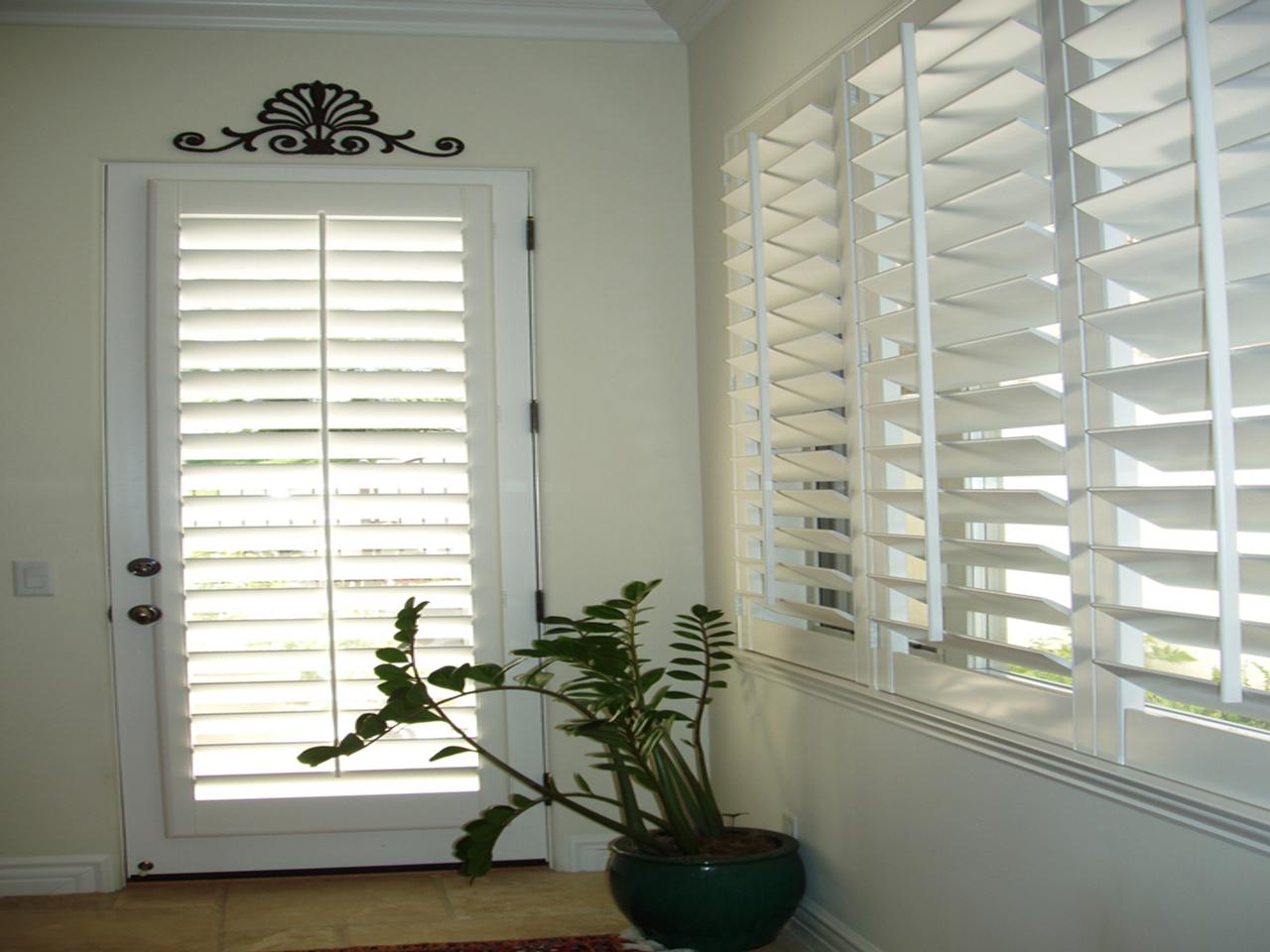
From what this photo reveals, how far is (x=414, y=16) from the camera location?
3.53 meters

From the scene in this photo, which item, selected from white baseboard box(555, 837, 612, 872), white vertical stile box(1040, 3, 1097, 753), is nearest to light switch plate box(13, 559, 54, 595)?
white baseboard box(555, 837, 612, 872)

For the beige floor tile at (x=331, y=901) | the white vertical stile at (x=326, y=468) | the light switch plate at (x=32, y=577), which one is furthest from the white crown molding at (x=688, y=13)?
the beige floor tile at (x=331, y=901)

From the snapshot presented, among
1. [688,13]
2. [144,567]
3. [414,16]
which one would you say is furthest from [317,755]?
[688,13]

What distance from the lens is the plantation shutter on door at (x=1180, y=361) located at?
1.43 metres

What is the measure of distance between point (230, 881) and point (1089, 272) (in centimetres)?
293

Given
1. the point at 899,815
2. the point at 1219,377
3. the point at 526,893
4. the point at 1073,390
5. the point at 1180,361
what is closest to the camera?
the point at 1219,377

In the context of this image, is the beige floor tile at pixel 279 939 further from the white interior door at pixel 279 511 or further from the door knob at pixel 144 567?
the door knob at pixel 144 567

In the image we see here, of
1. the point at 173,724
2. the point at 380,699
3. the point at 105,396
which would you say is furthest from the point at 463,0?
the point at 173,724

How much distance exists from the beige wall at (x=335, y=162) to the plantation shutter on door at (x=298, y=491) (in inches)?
10.3

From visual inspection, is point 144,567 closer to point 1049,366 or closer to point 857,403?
point 857,403

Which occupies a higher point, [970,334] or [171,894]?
[970,334]

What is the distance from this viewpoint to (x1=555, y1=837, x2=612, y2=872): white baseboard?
3.54 m

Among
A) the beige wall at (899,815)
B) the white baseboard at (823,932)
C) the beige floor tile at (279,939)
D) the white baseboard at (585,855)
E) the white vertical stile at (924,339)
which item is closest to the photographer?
the beige wall at (899,815)

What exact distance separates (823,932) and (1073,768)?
115 centimetres
